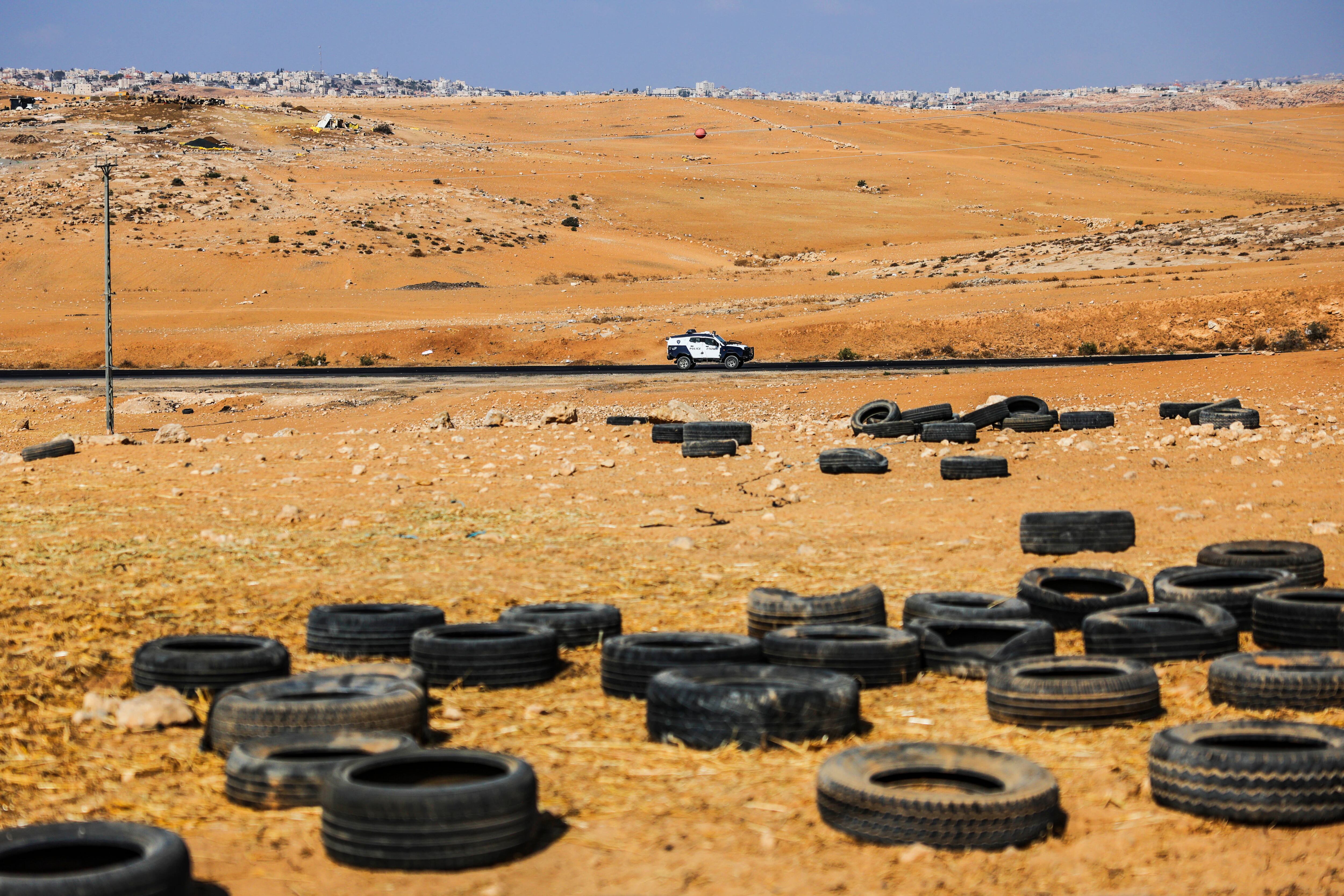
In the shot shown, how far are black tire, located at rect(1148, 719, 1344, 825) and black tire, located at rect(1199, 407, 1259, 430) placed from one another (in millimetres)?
16410

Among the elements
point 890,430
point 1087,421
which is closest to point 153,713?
point 890,430

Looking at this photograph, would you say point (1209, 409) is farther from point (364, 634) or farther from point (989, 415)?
point (364, 634)

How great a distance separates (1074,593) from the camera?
450 inches

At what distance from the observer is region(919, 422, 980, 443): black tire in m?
21.8

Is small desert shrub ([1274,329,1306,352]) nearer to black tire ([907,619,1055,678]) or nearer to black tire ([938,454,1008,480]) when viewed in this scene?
black tire ([938,454,1008,480])

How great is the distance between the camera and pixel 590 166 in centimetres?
11950

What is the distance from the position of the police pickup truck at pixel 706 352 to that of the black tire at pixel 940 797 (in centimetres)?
3471

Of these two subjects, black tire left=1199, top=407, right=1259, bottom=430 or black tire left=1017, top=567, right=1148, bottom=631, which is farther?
black tire left=1199, top=407, right=1259, bottom=430

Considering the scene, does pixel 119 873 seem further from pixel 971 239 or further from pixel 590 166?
pixel 590 166

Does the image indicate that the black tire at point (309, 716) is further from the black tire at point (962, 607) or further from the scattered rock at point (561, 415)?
the scattered rock at point (561, 415)

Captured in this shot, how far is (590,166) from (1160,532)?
109m

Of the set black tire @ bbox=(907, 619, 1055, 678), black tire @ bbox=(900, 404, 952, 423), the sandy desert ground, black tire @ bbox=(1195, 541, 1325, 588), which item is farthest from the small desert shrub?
black tire @ bbox=(907, 619, 1055, 678)

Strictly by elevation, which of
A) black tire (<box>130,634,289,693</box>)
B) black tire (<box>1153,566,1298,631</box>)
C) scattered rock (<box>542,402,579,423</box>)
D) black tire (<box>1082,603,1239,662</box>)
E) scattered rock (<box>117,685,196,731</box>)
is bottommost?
scattered rock (<box>117,685,196,731</box>)

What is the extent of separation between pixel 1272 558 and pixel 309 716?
8645 millimetres
